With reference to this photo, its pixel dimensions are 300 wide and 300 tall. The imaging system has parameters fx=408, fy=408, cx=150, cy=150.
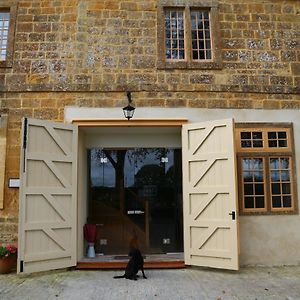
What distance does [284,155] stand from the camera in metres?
8.15

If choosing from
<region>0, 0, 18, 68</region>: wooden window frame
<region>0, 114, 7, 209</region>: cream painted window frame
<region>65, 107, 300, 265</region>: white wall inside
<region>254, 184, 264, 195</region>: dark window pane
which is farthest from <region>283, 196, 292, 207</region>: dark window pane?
<region>0, 0, 18, 68</region>: wooden window frame

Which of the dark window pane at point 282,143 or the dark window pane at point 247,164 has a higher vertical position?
the dark window pane at point 282,143

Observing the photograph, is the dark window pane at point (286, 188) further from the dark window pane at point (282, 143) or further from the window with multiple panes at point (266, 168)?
the dark window pane at point (282, 143)

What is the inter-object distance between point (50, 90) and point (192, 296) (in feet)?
15.6

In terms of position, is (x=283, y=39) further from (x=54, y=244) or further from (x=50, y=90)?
(x=54, y=244)

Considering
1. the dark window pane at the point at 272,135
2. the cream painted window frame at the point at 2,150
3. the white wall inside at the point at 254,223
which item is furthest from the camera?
the dark window pane at the point at 272,135

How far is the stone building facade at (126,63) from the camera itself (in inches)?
320

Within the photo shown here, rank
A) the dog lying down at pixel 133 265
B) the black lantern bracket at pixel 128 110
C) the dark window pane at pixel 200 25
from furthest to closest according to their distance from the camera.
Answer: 1. the dark window pane at pixel 200 25
2. the black lantern bracket at pixel 128 110
3. the dog lying down at pixel 133 265

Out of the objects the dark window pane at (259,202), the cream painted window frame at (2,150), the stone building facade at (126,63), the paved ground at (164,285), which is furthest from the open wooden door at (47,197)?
the dark window pane at (259,202)

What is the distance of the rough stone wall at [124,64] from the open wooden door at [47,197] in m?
0.76

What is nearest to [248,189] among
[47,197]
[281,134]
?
[281,134]

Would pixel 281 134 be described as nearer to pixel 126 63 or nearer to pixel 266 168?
pixel 266 168

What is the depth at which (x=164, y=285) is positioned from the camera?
6.41 m

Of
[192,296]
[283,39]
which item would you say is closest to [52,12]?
[283,39]
